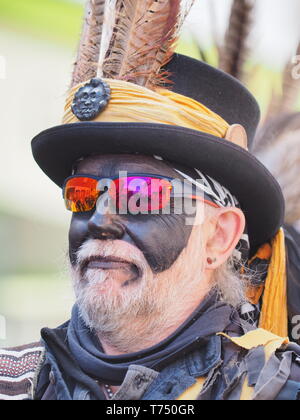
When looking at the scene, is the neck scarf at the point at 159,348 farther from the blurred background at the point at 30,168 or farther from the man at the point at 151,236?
the blurred background at the point at 30,168

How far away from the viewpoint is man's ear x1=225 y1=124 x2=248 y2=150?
199cm

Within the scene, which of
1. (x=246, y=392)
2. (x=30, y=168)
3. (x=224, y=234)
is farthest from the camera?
(x=30, y=168)

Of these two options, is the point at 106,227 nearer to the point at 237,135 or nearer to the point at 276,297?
the point at 237,135

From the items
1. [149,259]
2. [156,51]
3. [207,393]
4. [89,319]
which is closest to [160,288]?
[149,259]

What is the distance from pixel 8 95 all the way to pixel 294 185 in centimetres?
156

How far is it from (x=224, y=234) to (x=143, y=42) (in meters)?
0.72

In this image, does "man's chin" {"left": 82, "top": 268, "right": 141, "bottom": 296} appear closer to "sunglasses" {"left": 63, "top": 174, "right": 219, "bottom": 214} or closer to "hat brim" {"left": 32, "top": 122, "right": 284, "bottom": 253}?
"sunglasses" {"left": 63, "top": 174, "right": 219, "bottom": 214}

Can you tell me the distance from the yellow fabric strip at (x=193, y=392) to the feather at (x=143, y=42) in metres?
0.98

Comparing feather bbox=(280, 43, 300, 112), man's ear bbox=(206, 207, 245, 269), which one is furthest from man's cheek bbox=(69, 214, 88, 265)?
feather bbox=(280, 43, 300, 112)

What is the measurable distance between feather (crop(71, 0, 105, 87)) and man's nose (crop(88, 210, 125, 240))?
1.78 feet

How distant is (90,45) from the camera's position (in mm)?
2146

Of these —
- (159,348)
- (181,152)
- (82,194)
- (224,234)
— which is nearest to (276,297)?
(224,234)

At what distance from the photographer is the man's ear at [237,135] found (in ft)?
6.54

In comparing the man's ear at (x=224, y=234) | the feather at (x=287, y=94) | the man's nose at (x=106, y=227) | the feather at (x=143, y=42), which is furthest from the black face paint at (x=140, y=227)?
the feather at (x=287, y=94)
